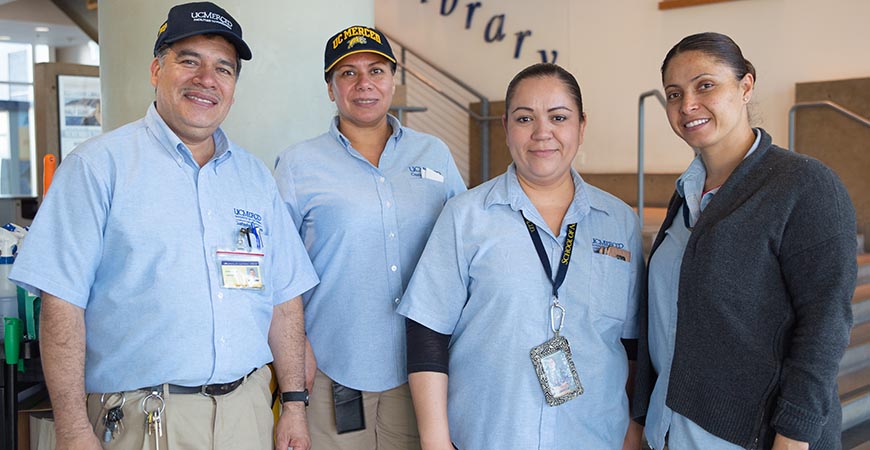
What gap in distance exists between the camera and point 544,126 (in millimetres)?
2006

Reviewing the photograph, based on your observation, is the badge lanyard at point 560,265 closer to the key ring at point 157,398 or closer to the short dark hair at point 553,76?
the short dark hair at point 553,76

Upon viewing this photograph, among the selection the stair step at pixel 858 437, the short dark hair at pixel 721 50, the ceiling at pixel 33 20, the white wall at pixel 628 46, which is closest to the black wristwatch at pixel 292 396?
the short dark hair at pixel 721 50

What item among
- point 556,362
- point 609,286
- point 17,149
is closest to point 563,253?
point 609,286

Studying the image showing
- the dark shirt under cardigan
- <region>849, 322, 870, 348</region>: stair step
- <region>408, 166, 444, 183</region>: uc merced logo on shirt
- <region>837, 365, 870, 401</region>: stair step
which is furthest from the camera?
<region>849, 322, 870, 348</region>: stair step

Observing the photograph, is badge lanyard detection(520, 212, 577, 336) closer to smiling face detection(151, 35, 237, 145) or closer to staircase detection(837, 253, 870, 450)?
smiling face detection(151, 35, 237, 145)

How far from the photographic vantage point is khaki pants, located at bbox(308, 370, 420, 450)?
231 cm

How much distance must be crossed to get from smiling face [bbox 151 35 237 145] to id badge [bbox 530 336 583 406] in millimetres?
1011

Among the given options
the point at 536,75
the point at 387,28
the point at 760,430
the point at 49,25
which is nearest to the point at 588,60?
the point at 387,28

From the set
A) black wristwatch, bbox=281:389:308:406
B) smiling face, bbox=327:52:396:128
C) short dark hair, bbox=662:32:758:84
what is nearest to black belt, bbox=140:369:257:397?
black wristwatch, bbox=281:389:308:406

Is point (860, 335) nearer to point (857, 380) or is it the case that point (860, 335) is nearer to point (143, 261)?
point (857, 380)

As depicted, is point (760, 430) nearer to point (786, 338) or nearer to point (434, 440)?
point (786, 338)

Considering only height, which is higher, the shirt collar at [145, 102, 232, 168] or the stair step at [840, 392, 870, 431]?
the shirt collar at [145, 102, 232, 168]

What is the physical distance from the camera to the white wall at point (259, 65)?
319 centimetres

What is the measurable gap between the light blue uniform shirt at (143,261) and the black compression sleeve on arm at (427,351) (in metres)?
0.41
